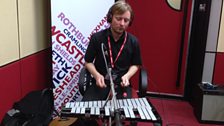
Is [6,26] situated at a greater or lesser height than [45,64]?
greater

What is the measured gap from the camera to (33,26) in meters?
2.45

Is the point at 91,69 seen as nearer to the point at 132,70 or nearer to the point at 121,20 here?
the point at 132,70

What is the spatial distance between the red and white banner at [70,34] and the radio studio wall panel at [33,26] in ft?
0.53

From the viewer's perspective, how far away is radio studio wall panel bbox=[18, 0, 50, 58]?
2.24 meters

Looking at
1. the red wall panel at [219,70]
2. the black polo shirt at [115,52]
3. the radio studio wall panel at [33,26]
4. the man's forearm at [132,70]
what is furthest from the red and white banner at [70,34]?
the red wall panel at [219,70]

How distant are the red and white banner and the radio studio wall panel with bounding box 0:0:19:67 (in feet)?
1.60

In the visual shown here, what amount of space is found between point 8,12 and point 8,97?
0.68 meters

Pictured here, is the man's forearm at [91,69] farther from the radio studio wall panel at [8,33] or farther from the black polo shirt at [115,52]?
the radio studio wall panel at [8,33]

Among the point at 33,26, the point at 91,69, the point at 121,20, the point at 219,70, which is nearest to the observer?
the point at 121,20

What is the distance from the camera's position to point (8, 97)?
2.04m

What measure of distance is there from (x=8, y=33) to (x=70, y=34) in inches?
27.8

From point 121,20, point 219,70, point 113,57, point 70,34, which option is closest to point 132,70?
point 113,57

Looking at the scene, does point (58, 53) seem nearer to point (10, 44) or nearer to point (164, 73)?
point (10, 44)

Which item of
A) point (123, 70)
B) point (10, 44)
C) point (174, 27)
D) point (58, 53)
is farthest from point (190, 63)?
point (10, 44)
